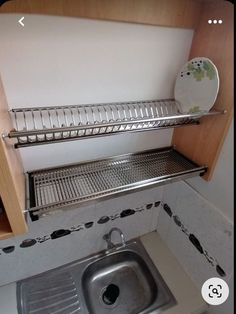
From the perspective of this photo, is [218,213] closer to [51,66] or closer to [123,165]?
[123,165]

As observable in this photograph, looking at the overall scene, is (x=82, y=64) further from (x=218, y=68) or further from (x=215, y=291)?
(x=215, y=291)

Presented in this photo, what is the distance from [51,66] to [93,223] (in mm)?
631

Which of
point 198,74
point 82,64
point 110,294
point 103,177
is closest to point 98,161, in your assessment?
Result: point 103,177

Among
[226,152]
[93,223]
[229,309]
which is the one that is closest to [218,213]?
[226,152]

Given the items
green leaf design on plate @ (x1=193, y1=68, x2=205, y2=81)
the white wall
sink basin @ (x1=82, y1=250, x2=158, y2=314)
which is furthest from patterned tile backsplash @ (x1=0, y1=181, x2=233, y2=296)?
green leaf design on plate @ (x1=193, y1=68, x2=205, y2=81)

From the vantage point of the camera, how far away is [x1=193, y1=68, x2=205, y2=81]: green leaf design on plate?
650mm

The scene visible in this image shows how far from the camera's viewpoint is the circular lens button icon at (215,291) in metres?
0.77

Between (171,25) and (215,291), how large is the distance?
3.21ft

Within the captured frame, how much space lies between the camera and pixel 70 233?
857 millimetres

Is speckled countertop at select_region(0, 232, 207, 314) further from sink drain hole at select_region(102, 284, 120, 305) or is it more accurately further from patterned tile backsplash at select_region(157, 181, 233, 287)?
sink drain hole at select_region(102, 284, 120, 305)

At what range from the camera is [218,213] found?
0.73 meters

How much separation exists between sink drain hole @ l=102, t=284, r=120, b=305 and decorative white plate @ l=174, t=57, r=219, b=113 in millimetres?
843

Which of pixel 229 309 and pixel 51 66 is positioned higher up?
pixel 51 66

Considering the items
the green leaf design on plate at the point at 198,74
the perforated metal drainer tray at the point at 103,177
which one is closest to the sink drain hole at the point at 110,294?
the perforated metal drainer tray at the point at 103,177
